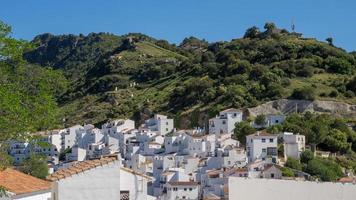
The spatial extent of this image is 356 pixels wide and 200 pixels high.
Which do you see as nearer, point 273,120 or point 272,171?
point 272,171

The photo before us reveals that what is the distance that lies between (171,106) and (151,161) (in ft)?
91.7

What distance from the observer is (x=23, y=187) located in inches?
476

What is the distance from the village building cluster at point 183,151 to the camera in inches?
2039

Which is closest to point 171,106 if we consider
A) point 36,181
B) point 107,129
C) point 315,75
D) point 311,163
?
point 107,129

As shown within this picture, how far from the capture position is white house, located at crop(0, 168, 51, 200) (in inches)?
456

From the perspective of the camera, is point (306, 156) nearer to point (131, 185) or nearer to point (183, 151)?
point (183, 151)

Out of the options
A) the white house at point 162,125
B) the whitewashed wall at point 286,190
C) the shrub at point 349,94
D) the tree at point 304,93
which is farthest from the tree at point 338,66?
the whitewashed wall at point 286,190

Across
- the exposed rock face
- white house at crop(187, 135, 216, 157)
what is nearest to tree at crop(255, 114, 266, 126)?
the exposed rock face

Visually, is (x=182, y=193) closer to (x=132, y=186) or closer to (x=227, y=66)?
(x=132, y=186)

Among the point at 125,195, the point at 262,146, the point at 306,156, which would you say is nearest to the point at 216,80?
the point at 262,146

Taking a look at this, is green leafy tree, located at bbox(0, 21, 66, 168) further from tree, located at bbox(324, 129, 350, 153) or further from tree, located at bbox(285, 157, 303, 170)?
tree, located at bbox(324, 129, 350, 153)

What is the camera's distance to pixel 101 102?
11281 cm

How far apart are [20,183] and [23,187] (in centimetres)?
30

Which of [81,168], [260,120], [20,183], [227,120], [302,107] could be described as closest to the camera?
[81,168]
